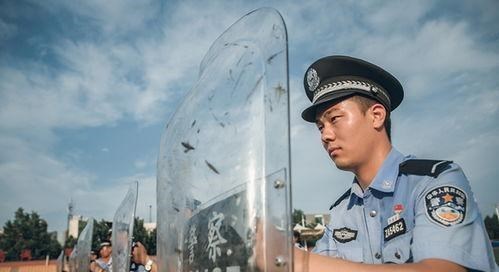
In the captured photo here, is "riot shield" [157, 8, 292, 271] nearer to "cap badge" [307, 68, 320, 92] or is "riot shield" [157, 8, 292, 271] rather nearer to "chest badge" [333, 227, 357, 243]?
"cap badge" [307, 68, 320, 92]

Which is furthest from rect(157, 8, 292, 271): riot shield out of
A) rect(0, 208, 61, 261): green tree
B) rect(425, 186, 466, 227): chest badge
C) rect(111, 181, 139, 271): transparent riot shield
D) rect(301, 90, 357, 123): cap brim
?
rect(0, 208, 61, 261): green tree

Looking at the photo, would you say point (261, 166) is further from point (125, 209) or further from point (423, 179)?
point (125, 209)

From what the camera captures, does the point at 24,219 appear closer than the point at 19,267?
No

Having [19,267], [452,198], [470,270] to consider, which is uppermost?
[452,198]

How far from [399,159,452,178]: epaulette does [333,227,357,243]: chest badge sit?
411mm

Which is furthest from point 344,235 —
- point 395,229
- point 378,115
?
point 378,115

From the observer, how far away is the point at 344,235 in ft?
6.07

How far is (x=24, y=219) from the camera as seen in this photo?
52094mm

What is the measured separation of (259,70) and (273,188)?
328mm

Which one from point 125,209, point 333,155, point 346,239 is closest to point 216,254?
point 333,155

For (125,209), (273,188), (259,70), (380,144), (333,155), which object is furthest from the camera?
(125,209)

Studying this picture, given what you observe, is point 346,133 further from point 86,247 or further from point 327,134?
point 86,247

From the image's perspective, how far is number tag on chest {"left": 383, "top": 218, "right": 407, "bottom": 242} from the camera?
1.44 meters

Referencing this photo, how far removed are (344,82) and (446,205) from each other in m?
0.72
